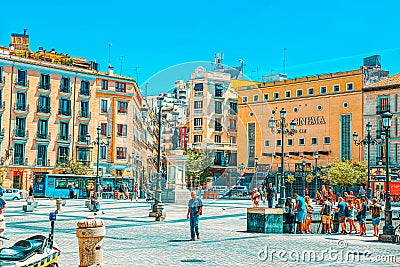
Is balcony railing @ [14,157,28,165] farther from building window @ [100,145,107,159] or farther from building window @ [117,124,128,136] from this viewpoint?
building window @ [117,124,128,136]

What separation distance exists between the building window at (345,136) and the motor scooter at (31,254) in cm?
5714

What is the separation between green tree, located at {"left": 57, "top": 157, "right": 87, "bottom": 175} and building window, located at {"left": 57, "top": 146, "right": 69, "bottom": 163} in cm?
Answer: 121

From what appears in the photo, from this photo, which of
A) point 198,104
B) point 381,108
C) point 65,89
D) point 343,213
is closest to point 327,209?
point 343,213

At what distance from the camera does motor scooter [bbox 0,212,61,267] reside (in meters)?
8.92

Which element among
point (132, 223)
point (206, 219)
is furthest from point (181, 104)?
point (206, 219)

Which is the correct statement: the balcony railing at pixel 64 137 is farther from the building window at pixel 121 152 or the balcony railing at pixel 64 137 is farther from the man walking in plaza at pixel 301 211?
the man walking in plaza at pixel 301 211

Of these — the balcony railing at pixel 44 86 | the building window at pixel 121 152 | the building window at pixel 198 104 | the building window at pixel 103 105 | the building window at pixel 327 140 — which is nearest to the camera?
the building window at pixel 198 104

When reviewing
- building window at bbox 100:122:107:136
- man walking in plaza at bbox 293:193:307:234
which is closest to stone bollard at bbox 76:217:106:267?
man walking in plaza at bbox 293:193:307:234

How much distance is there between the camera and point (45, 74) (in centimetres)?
6444

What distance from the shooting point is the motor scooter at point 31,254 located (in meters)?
8.92

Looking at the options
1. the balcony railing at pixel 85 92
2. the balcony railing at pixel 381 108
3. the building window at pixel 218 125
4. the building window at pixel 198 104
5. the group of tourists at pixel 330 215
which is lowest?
Result: the group of tourists at pixel 330 215

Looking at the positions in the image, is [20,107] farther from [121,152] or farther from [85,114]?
[121,152]

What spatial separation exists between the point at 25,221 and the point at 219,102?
1230 cm

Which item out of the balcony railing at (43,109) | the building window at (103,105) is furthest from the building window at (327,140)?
the balcony railing at (43,109)
